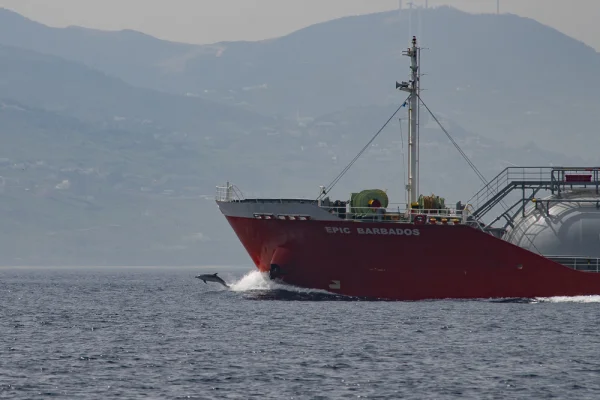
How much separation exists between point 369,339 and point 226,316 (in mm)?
10926

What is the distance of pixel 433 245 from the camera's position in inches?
2122

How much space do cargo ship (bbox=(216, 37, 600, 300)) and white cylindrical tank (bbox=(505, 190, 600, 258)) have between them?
5cm

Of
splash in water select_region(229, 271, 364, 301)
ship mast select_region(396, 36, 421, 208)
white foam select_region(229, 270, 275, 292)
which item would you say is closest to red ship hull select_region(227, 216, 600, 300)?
splash in water select_region(229, 271, 364, 301)

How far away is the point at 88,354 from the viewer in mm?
39250

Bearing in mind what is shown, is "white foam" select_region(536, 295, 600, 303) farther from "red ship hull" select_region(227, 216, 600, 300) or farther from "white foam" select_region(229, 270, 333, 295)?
"white foam" select_region(229, 270, 333, 295)

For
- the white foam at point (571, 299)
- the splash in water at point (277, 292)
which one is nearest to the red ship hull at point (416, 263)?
the white foam at point (571, 299)

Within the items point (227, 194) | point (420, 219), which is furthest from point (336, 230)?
point (227, 194)

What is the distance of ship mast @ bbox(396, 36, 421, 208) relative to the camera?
57.0 meters

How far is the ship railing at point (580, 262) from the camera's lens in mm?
53906

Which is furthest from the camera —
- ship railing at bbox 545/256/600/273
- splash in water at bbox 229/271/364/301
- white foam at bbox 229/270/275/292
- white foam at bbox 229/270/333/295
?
white foam at bbox 229/270/275/292

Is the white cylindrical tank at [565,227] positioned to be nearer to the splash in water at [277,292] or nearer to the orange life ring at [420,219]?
the orange life ring at [420,219]

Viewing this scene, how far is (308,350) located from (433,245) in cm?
1571

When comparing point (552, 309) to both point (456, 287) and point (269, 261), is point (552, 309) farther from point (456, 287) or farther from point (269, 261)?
point (269, 261)

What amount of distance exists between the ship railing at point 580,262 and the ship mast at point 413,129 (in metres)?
7.75
